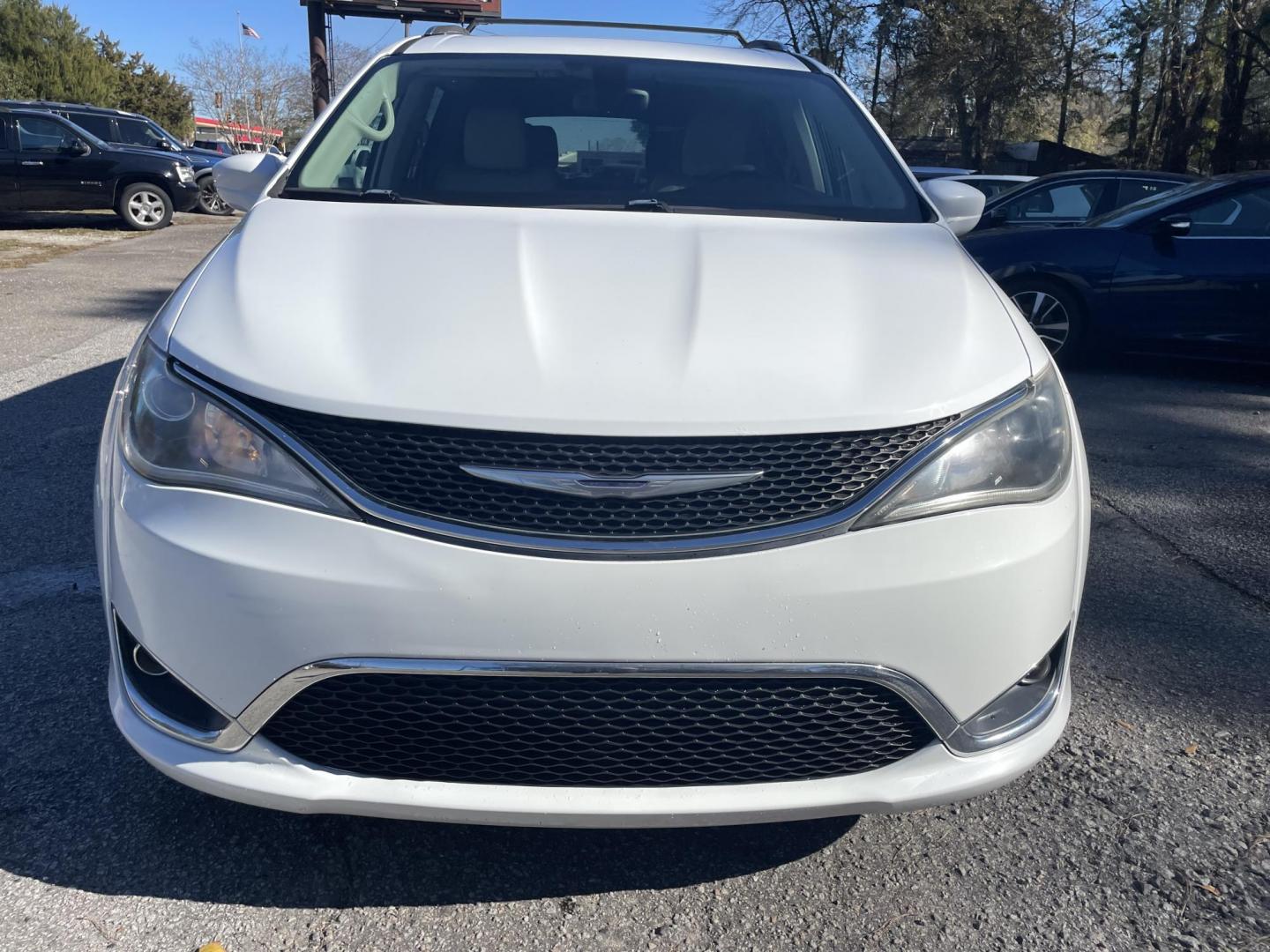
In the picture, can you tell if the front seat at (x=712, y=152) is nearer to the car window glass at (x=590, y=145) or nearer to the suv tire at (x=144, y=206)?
the car window glass at (x=590, y=145)

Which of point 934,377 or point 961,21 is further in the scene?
point 961,21

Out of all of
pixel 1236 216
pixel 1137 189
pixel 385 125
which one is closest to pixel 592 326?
pixel 385 125

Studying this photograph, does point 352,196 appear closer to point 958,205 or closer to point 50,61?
point 958,205

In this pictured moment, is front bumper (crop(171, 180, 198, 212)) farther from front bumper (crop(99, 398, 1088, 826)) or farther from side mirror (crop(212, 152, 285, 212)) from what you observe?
front bumper (crop(99, 398, 1088, 826))

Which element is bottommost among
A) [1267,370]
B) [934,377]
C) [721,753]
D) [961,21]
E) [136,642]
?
[1267,370]

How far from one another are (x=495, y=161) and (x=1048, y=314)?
4.91 metres

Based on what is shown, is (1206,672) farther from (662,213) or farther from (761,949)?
(662,213)

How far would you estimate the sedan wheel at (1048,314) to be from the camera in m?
6.78

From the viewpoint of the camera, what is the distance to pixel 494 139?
3035mm

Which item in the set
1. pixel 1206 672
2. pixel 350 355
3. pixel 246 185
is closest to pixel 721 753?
pixel 350 355

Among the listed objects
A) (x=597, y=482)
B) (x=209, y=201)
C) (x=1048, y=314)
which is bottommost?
(x=209, y=201)

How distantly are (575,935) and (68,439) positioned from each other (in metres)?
3.67

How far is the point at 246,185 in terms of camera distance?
2.88 meters

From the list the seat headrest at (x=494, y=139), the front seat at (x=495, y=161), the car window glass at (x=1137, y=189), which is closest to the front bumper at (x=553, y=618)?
the front seat at (x=495, y=161)
